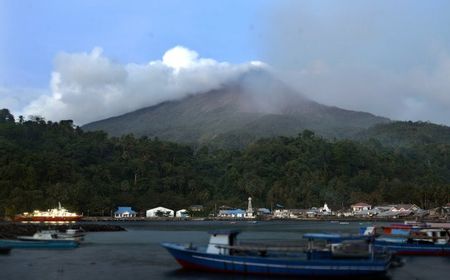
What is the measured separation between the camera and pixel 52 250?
1658 inches

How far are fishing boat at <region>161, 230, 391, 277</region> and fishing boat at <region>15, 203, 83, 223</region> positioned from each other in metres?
63.9

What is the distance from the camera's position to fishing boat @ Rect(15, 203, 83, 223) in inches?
3487

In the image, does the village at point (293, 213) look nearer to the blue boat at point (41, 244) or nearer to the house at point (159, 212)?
the house at point (159, 212)

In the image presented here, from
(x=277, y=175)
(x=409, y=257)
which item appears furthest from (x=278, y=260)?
(x=277, y=175)

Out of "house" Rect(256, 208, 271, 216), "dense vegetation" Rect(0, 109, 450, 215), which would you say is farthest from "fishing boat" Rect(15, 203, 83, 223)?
"house" Rect(256, 208, 271, 216)

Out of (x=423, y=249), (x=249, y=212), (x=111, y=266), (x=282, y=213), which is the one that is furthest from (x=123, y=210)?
(x=423, y=249)

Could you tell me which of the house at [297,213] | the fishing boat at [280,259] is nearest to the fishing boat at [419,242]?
the fishing boat at [280,259]

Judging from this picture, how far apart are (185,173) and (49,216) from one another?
1821 inches

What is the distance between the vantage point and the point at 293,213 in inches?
4710

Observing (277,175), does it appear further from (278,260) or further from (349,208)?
(278,260)

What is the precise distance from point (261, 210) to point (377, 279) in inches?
3749

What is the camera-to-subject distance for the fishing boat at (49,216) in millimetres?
88562

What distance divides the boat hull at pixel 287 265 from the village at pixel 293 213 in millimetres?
80477

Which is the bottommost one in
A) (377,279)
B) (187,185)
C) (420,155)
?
(377,279)
